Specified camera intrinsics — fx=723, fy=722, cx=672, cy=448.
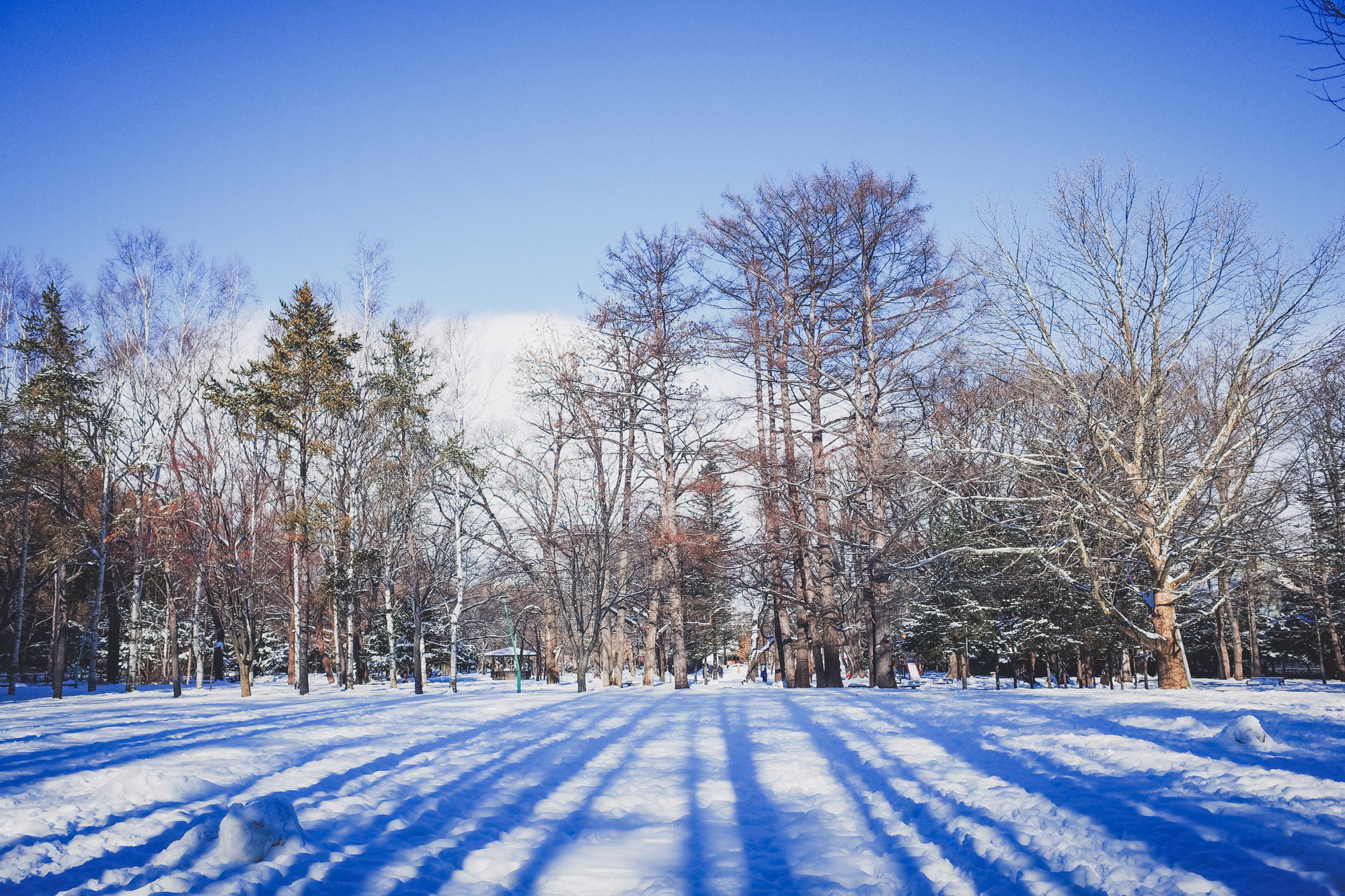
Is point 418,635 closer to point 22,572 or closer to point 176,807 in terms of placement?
point 22,572

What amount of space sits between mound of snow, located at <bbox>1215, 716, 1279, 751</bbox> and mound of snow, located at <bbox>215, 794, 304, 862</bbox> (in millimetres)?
6556

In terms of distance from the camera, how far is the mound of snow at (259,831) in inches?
147

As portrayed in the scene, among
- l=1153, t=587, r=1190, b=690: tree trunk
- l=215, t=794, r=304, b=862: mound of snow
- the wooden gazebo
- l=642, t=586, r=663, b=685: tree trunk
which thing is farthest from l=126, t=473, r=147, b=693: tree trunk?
the wooden gazebo

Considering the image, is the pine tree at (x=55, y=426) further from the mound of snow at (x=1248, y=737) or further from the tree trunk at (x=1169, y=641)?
the tree trunk at (x=1169, y=641)

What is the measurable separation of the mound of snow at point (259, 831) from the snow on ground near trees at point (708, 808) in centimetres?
1

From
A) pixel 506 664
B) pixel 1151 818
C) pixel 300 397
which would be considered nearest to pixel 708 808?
pixel 1151 818

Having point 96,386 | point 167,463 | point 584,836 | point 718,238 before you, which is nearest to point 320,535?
point 167,463

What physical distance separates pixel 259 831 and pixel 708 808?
265 cm

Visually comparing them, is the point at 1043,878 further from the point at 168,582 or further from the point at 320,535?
the point at 168,582

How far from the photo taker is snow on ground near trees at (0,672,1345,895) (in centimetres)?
344

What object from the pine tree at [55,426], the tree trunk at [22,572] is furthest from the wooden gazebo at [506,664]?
the pine tree at [55,426]

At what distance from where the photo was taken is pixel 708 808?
482 cm

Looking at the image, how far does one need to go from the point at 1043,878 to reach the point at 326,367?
22122 mm

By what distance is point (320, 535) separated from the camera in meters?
22.5
